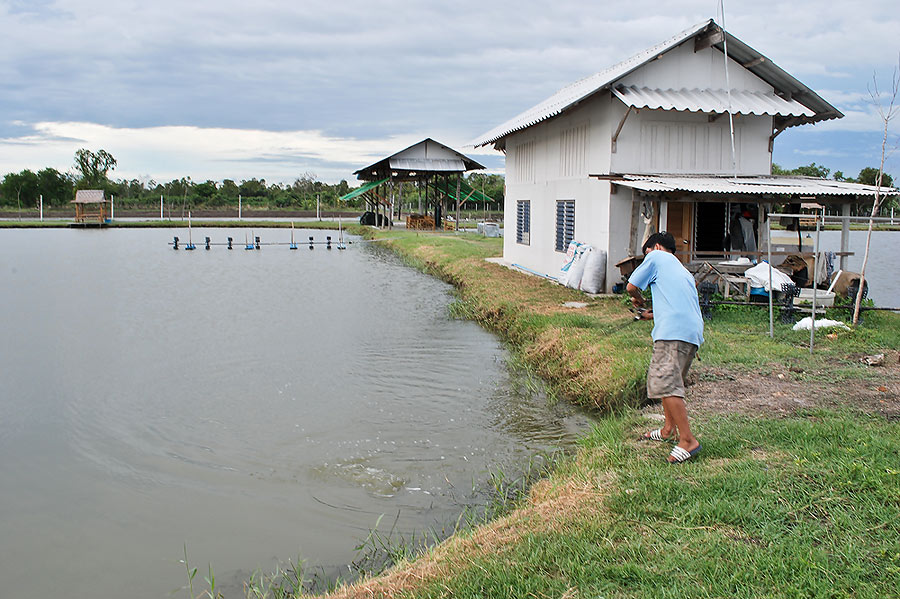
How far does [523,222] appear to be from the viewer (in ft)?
68.9

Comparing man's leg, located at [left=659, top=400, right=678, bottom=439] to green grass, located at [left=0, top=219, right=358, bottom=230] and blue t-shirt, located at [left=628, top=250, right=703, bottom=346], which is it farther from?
green grass, located at [left=0, top=219, right=358, bottom=230]

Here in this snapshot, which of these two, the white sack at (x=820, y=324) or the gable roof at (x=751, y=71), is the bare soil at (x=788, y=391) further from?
the gable roof at (x=751, y=71)

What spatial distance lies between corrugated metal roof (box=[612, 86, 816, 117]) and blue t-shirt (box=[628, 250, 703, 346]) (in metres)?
8.08

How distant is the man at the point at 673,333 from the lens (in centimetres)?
573

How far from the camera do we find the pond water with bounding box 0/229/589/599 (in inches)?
230

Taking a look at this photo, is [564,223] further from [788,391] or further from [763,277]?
[788,391]

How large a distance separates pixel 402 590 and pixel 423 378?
6.38 meters

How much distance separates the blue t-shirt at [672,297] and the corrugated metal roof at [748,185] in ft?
22.5

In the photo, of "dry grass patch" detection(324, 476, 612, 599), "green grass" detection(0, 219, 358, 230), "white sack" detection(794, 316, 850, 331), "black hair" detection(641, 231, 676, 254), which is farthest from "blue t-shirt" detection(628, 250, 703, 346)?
"green grass" detection(0, 219, 358, 230)

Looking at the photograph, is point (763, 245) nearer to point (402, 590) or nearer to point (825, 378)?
point (825, 378)

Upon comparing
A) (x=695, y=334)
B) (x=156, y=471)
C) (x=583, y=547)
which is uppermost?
(x=695, y=334)

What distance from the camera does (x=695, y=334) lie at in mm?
5812

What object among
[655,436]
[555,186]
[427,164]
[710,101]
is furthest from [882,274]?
[427,164]

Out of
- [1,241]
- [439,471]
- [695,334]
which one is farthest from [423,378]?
[1,241]
